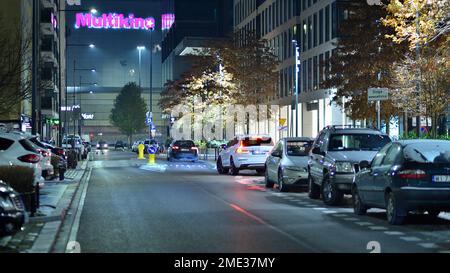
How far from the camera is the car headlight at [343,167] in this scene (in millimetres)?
20219

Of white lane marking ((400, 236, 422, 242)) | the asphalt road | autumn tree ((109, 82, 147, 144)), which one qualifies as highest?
autumn tree ((109, 82, 147, 144))

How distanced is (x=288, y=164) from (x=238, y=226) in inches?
392

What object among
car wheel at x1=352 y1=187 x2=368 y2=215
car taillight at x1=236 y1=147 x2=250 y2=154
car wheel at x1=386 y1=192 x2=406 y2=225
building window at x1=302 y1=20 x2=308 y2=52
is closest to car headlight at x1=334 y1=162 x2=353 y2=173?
car wheel at x1=352 y1=187 x2=368 y2=215

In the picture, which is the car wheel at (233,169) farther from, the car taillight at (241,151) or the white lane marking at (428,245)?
the white lane marking at (428,245)

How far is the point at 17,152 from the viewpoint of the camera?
2197 centimetres

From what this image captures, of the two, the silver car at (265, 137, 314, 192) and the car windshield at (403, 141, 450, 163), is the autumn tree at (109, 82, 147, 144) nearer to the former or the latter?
the silver car at (265, 137, 314, 192)

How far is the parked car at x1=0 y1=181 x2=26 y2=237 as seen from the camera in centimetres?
1244

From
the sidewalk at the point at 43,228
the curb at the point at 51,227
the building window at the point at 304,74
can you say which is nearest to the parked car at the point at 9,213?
the sidewalk at the point at 43,228

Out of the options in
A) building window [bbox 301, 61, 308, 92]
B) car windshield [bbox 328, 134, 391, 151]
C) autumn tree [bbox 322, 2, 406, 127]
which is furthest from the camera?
building window [bbox 301, 61, 308, 92]

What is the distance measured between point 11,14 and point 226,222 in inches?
1782

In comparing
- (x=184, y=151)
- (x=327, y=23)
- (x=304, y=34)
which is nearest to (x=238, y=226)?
(x=184, y=151)

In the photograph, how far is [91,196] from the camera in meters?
23.6
